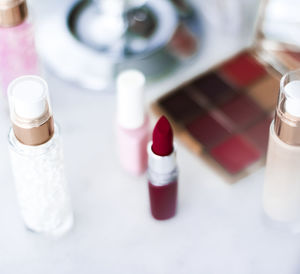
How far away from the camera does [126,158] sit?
769mm

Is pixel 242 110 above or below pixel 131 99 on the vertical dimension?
below

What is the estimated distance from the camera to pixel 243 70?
2.88 ft

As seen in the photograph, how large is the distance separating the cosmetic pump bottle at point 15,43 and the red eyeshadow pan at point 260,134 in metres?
0.28

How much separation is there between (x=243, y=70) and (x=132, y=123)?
8.6 inches

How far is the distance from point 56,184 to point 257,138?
0.87 ft

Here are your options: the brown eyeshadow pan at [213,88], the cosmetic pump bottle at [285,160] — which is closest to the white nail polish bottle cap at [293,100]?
the cosmetic pump bottle at [285,160]

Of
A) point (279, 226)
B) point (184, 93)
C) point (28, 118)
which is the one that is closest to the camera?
point (28, 118)

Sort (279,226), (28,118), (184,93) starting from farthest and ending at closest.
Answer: (184,93) < (279,226) < (28,118)

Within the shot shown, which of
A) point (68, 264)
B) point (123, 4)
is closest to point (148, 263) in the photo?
point (68, 264)

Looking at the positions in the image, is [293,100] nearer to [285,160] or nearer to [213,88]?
[285,160]

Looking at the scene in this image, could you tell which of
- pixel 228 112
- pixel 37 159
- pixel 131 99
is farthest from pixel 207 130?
pixel 37 159

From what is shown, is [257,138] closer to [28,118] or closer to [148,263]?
[148,263]

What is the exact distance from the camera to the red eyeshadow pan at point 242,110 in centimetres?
83

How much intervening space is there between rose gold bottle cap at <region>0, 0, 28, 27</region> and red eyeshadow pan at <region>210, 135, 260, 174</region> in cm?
28
